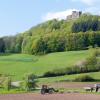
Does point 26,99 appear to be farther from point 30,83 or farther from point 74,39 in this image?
point 74,39

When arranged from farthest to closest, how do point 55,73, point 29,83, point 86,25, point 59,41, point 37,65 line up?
point 86,25
point 59,41
point 37,65
point 55,73
point 29,83

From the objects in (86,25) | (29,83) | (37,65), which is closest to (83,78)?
(29,83)

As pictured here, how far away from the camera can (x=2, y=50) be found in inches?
6112

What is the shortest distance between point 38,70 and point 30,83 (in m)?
34.6

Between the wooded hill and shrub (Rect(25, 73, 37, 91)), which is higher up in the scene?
the wooded hill

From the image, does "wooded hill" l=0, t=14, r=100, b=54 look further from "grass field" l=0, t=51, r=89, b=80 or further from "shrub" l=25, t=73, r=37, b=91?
"shrub" l=25, t=73, r=37, b=91

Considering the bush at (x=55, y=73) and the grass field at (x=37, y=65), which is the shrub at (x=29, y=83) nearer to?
the grass field at (x=37, y=65)

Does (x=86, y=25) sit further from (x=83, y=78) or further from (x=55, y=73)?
(x=83, y=78)

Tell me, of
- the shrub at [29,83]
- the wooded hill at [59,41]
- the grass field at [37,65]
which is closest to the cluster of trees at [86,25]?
the wooded hill at [59,41]

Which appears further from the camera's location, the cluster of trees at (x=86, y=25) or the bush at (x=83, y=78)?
the cluster of trees at (x=86, y=25)

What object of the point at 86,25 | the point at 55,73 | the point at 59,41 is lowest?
the point at 55,73

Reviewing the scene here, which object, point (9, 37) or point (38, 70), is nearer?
point (38, 70)

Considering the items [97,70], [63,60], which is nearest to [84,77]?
[97,70]

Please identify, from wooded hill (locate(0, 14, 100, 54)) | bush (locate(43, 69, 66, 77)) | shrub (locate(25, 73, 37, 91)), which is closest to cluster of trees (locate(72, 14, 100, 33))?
wooded hill (locate(0, 14, 100, 54))
